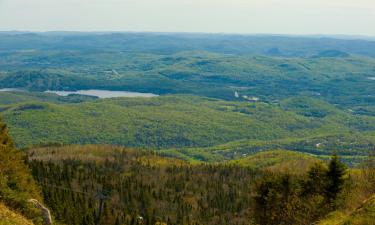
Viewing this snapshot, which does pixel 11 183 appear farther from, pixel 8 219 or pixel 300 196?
pixel 300 196

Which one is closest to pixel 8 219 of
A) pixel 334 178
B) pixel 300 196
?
pixel 334 178

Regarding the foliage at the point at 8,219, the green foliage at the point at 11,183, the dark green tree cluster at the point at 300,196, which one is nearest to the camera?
the foliage at the point at 8,219

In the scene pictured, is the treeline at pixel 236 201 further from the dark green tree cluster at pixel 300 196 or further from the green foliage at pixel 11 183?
the green foliage at pixel 11 183

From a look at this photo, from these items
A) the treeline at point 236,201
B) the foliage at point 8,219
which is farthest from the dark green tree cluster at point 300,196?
the foliage at point 8,219

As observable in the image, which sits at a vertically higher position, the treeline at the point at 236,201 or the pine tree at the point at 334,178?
the pine tree at the point at 334,178

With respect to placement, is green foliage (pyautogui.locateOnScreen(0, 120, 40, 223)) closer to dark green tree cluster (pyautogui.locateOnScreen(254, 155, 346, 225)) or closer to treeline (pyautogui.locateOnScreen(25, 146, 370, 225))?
treeline (pyautogui.locateOnScreen(25, 146, 370, 225))

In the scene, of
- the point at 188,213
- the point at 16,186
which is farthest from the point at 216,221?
the point at 16,186

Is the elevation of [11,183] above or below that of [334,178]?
above

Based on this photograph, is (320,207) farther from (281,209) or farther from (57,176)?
(57,176)

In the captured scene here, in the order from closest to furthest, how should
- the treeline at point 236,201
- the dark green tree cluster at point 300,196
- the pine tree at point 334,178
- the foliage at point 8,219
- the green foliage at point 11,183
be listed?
the foliage at point 8,219
the green foliage at point 11,183
the dark green tree cluster at point 300,196
the treeline at point 236,201
the pine tree at point 334,178
